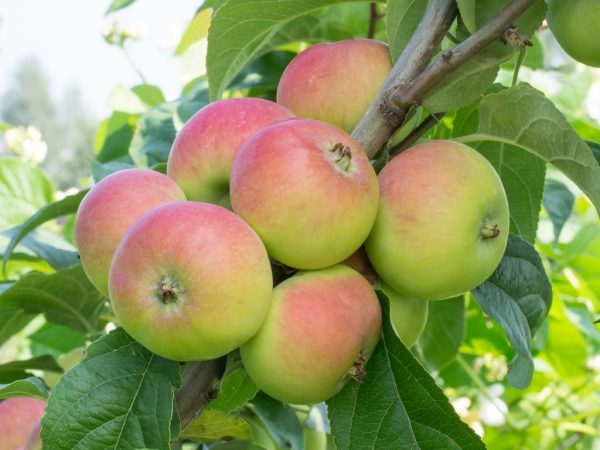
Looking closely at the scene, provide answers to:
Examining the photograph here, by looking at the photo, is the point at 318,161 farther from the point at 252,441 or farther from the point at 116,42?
the point at 116,42

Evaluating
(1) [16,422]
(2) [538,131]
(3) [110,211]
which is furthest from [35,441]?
(2) [538,131]

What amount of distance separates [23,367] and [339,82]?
2.31 ft

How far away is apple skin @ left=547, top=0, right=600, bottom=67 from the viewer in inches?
33.3

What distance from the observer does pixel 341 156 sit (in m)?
0.76

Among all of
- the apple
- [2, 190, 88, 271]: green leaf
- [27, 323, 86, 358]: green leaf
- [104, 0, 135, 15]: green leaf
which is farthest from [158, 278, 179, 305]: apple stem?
[27, 323, 86, 358]: green leaf

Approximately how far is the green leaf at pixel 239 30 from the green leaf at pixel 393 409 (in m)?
0.37

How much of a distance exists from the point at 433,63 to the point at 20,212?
49.4 inches

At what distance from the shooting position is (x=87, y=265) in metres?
0.81


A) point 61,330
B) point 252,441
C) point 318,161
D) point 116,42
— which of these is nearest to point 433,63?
point 318,161

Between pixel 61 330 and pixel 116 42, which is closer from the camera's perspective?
pixel 61 330

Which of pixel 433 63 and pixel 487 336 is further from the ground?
pixel 433 63

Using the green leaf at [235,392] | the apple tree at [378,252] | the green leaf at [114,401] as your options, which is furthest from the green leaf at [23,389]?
the green leaf at [235,392]

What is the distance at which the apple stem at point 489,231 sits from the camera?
817 millimetres

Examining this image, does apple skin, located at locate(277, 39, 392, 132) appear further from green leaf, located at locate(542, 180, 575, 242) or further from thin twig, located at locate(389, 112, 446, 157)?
green leaf, located at locate(542, 180, 575, 242)
